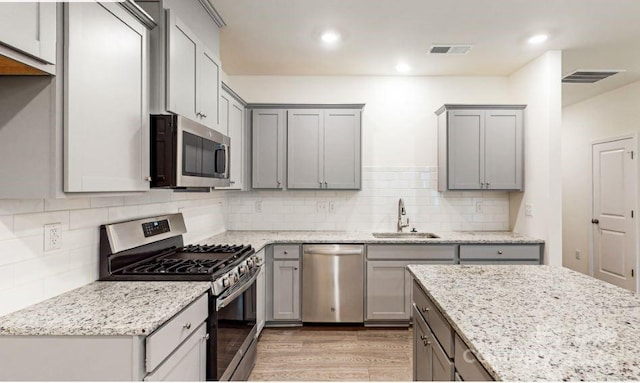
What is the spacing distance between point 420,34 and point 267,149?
1.88 m

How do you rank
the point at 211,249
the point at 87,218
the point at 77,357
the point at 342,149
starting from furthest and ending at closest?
the point at 342,149 < the point at 211,249 < the point at 87,218 < the point at 77,357

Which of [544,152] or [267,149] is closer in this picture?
[544,152]

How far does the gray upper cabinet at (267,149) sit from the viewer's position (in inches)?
153

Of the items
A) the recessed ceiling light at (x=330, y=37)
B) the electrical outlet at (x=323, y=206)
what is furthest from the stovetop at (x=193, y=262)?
the recessed ceiling light at (x=330, y=37)

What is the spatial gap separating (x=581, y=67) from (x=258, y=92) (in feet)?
11.9

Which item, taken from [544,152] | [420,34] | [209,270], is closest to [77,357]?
[209,270]

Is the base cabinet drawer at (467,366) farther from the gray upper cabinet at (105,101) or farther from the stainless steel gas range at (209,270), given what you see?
the gray upper cabinet at (105,101)

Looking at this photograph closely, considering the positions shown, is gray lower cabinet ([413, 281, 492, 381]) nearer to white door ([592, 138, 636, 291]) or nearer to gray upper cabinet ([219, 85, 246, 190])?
gray upper cabinet ([219, 85, 246, 190])

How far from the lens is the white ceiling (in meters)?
2.69

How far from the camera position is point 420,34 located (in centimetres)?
314

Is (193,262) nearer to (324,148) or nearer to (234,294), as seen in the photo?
(234,294)

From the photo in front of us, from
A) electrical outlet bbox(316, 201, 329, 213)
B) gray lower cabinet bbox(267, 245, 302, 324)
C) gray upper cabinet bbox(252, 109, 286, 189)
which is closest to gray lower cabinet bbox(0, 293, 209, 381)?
gray lower cabinet bbox(267, 245, 302, 324)

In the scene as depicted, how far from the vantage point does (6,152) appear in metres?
1.36

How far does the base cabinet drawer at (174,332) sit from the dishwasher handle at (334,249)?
1704 millimetres
